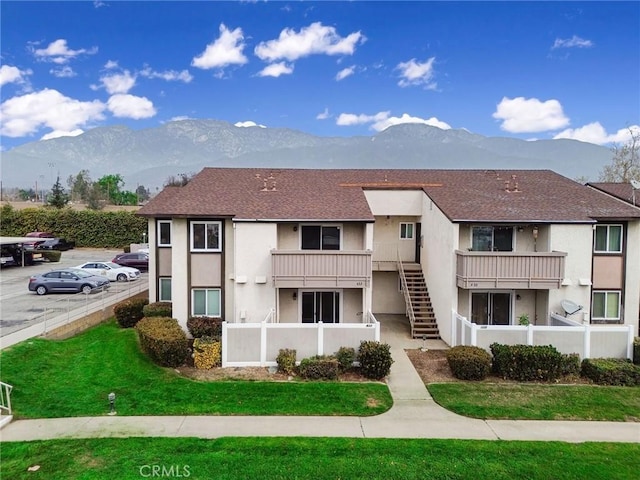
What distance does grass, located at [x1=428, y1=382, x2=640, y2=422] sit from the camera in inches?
466

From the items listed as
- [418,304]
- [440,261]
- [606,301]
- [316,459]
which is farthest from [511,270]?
[316,459]

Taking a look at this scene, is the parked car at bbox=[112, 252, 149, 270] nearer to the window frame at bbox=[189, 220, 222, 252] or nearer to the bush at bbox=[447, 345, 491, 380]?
the window frame at bbox=[189, 220, 222, 252]

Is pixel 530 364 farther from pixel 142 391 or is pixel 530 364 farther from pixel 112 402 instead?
A: pixel 112 402

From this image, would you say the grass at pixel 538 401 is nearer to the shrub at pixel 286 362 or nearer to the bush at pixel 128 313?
Result: the shrub at pixel 286 362

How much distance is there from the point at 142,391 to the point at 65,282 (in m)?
17.6

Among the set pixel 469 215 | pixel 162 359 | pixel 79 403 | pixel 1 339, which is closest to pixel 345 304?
pixel 469 215

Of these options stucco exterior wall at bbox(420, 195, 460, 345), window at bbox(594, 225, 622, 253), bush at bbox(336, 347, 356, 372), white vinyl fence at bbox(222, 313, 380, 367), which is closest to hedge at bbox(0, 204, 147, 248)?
stucco exterior wall at bbox(420, 195, 460, 345)

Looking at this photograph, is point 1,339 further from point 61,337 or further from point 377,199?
point 377,199

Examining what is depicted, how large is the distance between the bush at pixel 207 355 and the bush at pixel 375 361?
17.1 feet

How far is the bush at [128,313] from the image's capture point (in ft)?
63.5

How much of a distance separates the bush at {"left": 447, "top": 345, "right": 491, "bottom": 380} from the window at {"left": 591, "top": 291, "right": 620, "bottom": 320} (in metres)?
7.22

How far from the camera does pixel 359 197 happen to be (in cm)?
1970

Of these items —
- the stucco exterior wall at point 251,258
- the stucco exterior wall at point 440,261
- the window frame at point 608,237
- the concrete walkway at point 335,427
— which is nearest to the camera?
the concrete walkway at point 335,427

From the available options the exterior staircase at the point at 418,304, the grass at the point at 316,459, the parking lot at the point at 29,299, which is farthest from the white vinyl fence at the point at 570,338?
the parking lot at the point at 29,299
